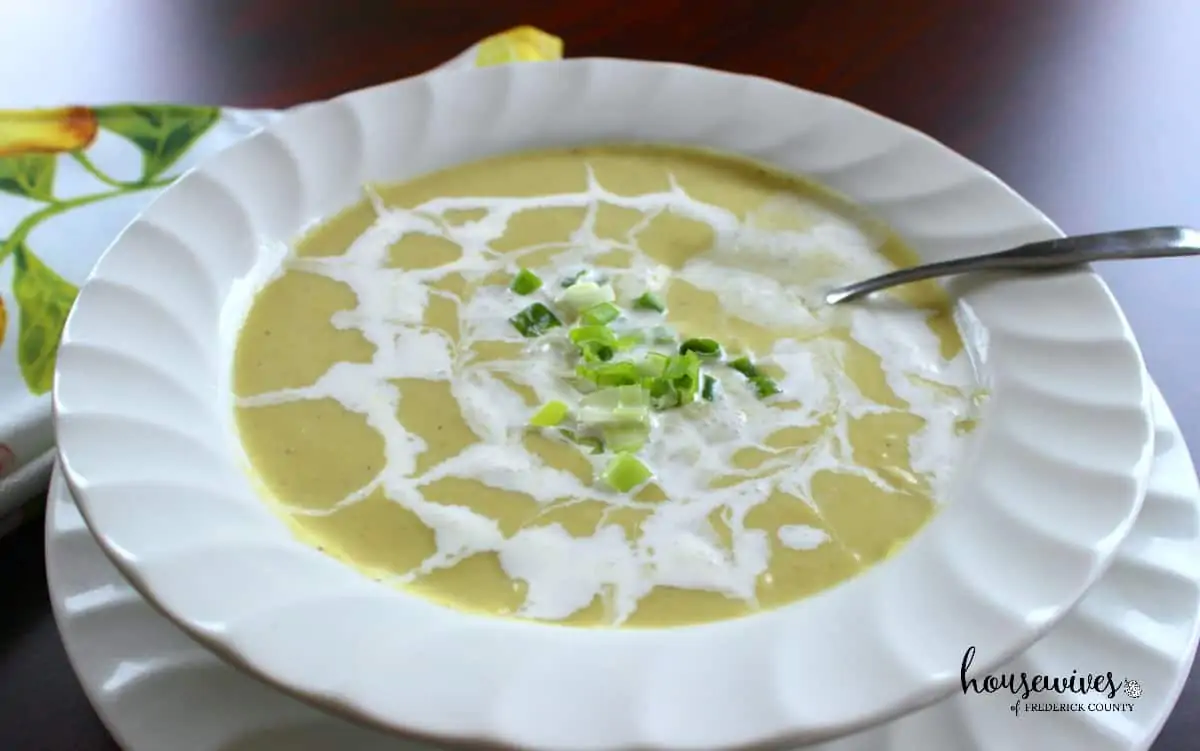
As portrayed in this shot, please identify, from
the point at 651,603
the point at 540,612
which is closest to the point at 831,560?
the point at 651,603

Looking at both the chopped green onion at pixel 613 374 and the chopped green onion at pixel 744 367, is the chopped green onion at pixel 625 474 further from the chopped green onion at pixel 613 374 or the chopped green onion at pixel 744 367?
the chopped green onion at pixel 744 367

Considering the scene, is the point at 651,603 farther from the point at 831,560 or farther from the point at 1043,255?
the point at 1043,255

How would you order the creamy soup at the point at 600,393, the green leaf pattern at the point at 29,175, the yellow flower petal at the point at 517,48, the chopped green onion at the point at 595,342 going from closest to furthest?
the creamy soup at the point at 600,393 < the chopped green onion at the point at 595,342 < the green leaf pattern at the point at 29,175 < the yellow flower petal at the point at 517,48

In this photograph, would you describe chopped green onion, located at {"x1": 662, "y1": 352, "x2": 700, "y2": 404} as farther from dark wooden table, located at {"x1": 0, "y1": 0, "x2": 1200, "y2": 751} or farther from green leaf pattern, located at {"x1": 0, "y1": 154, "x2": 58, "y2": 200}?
green leaf pattern, located at {"x1": 0, "y1": 154, "x2": 58, "y2": 200}

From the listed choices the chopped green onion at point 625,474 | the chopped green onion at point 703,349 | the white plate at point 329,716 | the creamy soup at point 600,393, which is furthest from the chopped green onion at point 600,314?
Answer: the white plate at point 329,716

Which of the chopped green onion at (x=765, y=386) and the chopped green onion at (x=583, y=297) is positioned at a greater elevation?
the chopped green onion at (x=583, y=297)

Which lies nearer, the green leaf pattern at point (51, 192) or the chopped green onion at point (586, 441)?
the chopped green onion at point (586, 441)
